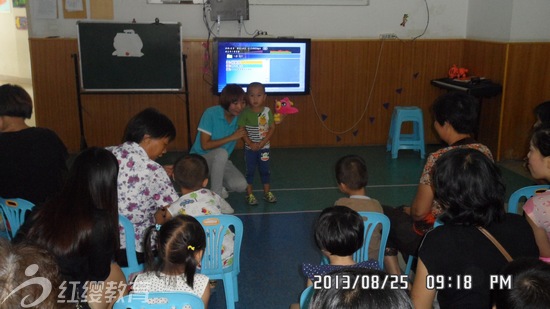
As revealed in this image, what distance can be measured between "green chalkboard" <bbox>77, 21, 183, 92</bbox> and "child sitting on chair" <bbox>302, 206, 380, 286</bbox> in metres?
4.71

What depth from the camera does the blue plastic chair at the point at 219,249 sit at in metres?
2.82

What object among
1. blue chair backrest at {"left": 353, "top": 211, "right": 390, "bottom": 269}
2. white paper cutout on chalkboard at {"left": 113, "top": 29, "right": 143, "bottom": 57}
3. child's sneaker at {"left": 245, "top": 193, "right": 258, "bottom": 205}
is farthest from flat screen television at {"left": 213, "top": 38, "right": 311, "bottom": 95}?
blue chair backrest at {"left": 353, "top": 211, "right": 390, "bottom": 269}

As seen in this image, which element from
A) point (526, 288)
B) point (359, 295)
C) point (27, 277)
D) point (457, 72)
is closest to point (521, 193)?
point (526, 288)

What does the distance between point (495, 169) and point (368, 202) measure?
1.04m

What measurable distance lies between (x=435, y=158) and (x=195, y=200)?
53.0 inches

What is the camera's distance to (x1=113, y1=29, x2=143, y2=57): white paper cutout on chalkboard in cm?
657

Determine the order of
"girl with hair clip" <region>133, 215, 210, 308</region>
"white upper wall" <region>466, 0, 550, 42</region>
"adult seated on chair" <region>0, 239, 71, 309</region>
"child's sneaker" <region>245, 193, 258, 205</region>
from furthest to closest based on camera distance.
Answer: "white upper wall" <region>466, 0, 550, 42</region> → "child's sneaker" <region>245, 193, 258, 205</region> → "girl with hair clip" <region>133, 215, 210, 308</region> → "adult seated on chair" <region>0, 239, 71, 309</region>

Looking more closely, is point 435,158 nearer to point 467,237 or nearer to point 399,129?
point 467,237

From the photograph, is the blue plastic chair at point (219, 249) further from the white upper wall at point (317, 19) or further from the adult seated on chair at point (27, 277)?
the white upper wall at point (317, 19)

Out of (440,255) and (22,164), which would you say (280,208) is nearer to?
(22,164)

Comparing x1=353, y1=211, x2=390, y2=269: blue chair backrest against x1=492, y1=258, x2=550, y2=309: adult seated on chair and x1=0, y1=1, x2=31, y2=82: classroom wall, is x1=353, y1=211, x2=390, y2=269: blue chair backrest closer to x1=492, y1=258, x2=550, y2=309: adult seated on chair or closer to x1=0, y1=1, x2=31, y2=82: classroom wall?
x1=492, y1=258, x2=550, y2=309: adult seated on chair

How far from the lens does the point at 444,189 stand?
2045mm

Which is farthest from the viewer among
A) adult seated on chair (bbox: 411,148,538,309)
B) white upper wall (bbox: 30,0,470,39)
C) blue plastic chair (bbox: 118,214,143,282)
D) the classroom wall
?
the classroom wall

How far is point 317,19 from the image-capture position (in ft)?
23.7
